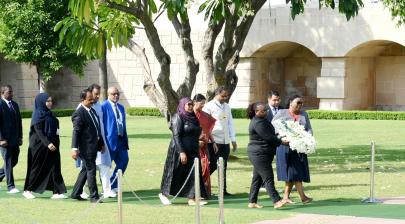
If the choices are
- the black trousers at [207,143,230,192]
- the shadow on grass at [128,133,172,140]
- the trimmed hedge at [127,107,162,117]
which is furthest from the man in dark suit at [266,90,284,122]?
the trimmed hedge at [127,107,162,117]

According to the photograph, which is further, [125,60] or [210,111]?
[125,60]

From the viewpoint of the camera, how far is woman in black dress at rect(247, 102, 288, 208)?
1299 centimetres

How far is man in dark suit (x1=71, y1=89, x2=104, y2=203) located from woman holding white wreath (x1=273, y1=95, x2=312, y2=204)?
2546 millimetres

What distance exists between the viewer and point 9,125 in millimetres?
15227

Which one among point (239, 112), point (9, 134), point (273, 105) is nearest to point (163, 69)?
point (9, 134)

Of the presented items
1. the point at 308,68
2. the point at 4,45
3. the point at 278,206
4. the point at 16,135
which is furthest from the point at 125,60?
the point at 278,206

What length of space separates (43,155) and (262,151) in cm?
338

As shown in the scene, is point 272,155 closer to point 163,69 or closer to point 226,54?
point 163,69

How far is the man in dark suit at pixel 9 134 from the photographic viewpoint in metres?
15.0

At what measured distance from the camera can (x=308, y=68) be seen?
→ 4312cm

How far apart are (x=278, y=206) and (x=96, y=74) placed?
33.7 meters

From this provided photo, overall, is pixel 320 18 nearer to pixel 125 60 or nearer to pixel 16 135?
pixel 125 60

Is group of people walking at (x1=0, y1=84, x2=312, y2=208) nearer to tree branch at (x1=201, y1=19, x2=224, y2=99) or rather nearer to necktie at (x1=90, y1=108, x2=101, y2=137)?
necktie at (x1=90, y1=108, x2=101, y2=137)

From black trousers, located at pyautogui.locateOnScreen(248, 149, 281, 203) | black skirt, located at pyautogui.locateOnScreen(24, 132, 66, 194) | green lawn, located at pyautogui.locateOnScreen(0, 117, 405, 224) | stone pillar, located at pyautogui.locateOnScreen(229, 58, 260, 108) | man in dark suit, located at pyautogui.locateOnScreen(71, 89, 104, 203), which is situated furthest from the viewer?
stone pillar, located at pyautogui.locateOnScreen(229, 58, 260, 108)
